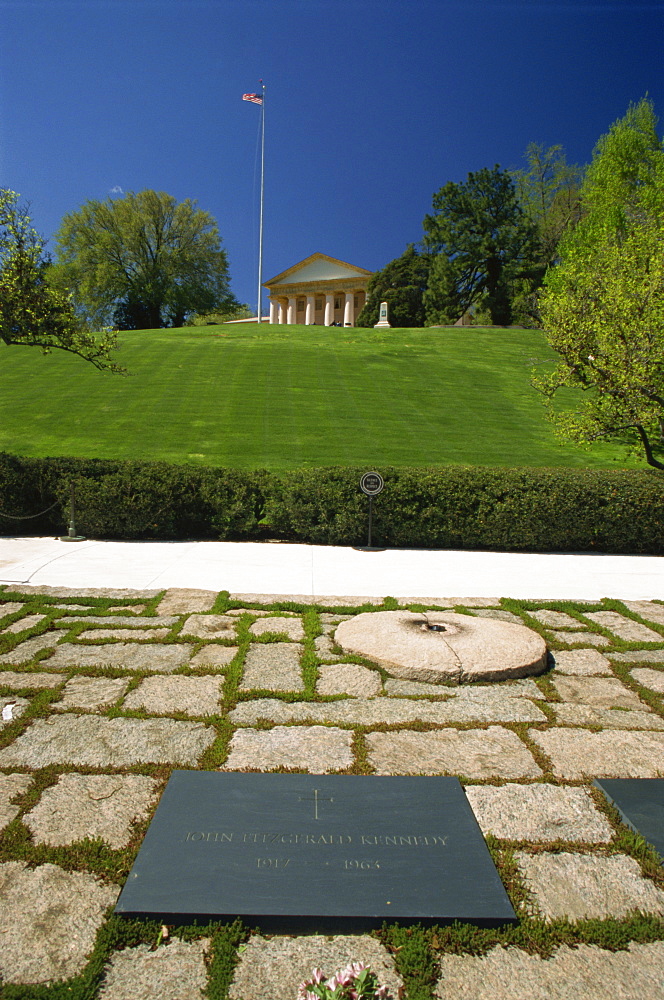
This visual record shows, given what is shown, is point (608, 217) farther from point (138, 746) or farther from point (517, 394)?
point (138, 746)

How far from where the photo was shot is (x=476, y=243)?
4531cm

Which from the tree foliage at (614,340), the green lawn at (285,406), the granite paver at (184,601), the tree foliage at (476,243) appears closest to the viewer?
the granite paver at (184,601)

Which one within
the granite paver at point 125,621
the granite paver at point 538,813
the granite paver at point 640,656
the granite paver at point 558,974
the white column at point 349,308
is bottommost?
the granite paver at point 125,621

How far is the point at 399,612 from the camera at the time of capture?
4945mm

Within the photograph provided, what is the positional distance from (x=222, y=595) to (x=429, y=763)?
3042 millimetres

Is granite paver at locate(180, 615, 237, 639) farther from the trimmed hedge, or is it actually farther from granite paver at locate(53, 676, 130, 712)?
the trimmed hedge

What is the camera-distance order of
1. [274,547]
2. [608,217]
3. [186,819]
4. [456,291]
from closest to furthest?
[186,819], [274,547], [608,217], [456,291]

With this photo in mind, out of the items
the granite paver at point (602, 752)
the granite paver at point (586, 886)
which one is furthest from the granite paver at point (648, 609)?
the granite paver at point (586, 886)

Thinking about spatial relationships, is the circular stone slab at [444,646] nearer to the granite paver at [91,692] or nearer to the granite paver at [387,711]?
the granite paver at [387,711]

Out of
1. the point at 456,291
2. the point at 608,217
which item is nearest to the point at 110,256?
the point at 456,291

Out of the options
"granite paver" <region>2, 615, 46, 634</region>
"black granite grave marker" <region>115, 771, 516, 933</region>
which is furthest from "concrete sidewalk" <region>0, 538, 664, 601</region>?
"black granite grave marker" <region>115, 771, 516, 933</region>

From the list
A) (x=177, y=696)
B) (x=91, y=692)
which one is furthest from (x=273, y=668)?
(x=91, y=692)

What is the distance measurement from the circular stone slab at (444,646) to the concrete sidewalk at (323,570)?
1196mm

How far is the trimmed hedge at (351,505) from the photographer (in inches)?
330
